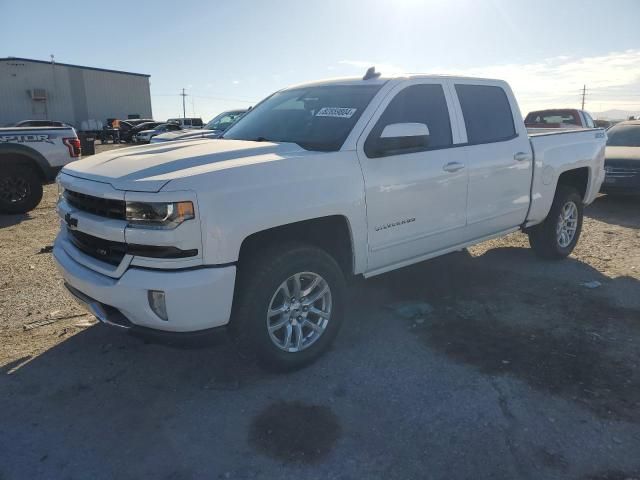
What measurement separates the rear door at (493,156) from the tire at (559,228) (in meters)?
0.75

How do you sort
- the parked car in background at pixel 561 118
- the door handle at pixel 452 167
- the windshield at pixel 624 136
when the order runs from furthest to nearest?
the parked car in background at pixel 561 118 → the windshield at pixel 624 136 → the door handle at pixel 452 167

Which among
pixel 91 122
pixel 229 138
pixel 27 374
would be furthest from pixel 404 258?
pixel 91 122

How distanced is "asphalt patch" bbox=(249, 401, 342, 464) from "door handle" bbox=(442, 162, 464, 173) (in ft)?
7.17

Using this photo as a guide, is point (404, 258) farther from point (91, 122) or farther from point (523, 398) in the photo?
point (91, 122)

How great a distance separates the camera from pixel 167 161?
3.17 metres

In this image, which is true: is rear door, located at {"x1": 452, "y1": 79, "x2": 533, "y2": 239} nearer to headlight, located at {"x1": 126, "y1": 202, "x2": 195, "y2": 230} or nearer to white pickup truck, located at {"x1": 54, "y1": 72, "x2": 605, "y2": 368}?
white pickup truck, located at {"x1": 54, "y1": 72, "x2": 605, "y2": 368}

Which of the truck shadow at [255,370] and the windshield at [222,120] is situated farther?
the windshield at [222,120]

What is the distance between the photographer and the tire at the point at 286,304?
3.06 metres

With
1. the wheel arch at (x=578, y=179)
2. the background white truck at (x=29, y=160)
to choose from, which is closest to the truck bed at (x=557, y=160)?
the wheel arch at (x=578, y=179)

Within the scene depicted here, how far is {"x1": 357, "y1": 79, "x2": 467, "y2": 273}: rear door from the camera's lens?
143 inches

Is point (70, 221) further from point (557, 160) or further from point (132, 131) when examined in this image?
point (132, 131)

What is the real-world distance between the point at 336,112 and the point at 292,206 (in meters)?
1.14

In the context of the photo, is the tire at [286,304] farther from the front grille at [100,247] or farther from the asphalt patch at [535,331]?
the asphalt patch at [535,331]

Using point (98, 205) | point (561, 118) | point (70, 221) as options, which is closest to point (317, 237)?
point (98, 205)
